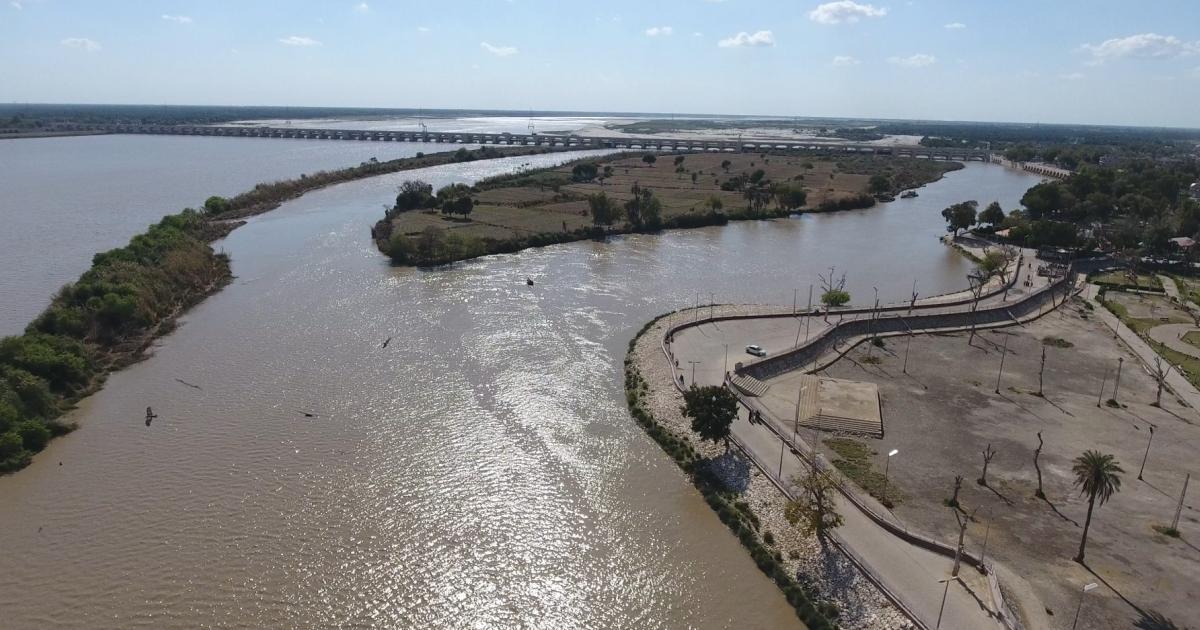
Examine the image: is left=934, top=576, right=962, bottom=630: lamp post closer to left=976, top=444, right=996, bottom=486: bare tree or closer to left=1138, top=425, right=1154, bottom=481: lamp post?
left=976, top=444, right=996, bottom=486: bare tree

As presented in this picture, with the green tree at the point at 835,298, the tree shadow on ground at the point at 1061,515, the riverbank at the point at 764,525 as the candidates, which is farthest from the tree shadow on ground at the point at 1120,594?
the green tree at the point at 835,298

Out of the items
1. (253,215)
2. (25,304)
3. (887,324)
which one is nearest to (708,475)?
(887,324)

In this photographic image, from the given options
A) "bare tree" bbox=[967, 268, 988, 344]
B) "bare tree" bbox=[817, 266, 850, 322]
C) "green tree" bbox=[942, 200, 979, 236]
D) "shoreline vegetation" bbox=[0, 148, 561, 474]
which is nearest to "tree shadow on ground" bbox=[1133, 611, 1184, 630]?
"bare tree" bbox=[967, 268, 988, 344]

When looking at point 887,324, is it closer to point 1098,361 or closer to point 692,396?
point 1098,361

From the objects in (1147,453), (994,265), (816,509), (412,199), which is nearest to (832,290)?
(994,265)

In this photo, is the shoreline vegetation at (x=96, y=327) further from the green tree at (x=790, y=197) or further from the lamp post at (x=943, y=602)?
the green tree at (x=790, y=197)
